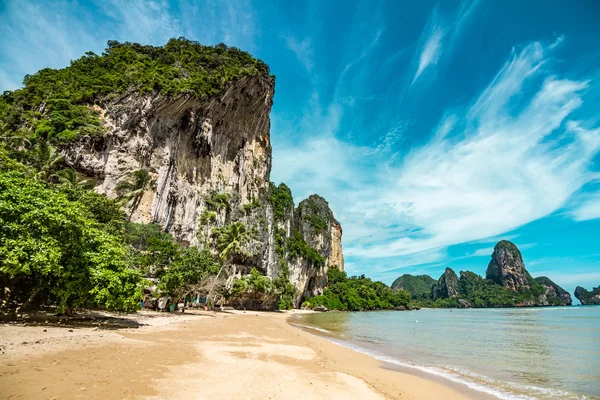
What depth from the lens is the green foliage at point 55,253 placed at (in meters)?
9.44

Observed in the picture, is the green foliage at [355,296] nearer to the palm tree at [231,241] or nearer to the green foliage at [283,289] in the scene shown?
the green foliage at [283,289]

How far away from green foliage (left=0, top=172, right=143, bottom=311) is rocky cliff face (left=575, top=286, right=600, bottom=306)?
8497 inches

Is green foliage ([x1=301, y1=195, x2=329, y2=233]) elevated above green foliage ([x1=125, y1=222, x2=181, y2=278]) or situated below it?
above

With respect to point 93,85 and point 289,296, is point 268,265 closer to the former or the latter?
point 289,296

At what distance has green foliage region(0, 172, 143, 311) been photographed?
9.44 metres

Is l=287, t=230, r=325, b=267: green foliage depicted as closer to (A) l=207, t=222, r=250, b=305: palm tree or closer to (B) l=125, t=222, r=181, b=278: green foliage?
(A) l=207, t=222, r=250, b=305: palm tree

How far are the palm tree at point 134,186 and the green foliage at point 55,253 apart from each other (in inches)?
827

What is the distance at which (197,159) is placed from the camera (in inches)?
A: 1700

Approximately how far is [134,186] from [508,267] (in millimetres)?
166534

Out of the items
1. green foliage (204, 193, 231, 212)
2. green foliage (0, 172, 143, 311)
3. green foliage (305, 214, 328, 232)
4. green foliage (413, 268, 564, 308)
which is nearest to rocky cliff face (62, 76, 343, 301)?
green foliage (204, 193, 231, 212)

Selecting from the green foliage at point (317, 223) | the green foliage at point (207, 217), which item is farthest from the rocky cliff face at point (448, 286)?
the green foliage at point (207, 217)

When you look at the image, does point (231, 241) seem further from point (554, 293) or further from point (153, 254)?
point (554, 293)

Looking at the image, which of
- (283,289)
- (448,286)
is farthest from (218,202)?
(448,286)

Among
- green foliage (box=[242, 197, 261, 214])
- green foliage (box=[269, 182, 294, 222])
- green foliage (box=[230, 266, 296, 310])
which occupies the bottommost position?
green foliage (box=[230, 266, 296, 310])
